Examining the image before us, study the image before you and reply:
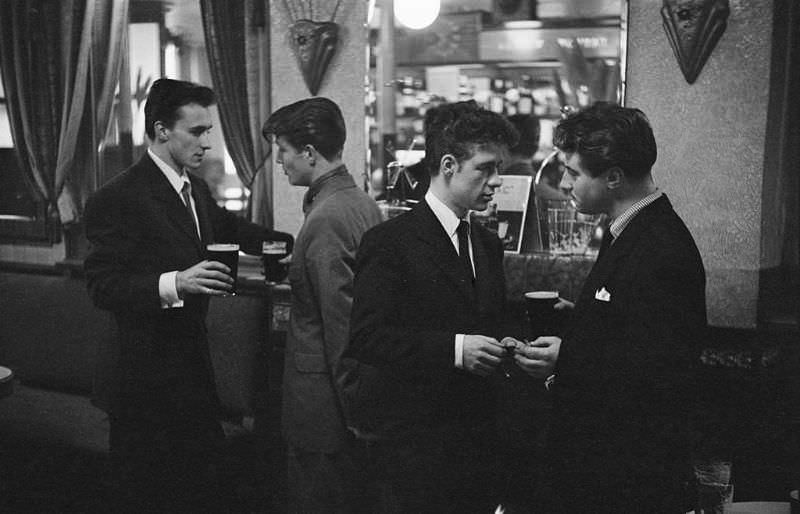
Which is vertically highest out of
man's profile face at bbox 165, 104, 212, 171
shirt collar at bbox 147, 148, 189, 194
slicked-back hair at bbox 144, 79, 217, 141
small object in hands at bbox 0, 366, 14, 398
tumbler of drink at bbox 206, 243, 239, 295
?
slicked-back hair at bbox 144, 79, 217, 141

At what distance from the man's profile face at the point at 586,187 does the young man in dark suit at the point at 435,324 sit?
0.88ft

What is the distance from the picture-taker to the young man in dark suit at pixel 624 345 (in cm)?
214

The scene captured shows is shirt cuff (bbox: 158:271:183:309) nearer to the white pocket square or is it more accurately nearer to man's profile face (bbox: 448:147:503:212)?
man's profile face (bbox: 448:147:503:212)

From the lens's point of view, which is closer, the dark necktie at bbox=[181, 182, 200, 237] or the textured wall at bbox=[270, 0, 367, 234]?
the dark necktie at bbox=[181, 182, 200, 237]

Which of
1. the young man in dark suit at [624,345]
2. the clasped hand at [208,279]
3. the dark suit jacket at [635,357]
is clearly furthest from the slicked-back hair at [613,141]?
the clasped hand at [208,279]

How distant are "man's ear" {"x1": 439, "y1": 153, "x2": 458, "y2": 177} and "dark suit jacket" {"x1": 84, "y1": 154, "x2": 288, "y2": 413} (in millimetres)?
1069

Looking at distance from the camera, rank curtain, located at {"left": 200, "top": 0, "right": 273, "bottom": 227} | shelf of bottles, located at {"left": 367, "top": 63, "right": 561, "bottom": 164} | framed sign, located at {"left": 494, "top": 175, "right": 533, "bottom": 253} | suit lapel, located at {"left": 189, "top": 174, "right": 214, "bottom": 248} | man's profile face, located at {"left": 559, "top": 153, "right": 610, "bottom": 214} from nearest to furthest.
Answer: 1. man's profile face, located at {"left": 559, "top": 153, "right": 610, "bottom": 214}
2. suit lapel, located at {"left": 189, "top": 174, "right": 214, "bottom": 248}
3. framed sign, located at {"left": 494, "top": 175, "right": 533, "bottom": 253}
4. curtain, located at {"left": 200, "top": 0, "right": 273, "bottom": 227}
5. shelf of bottles, located at {"left": 367, "top": 63, "right": 561, "bottom": 164}

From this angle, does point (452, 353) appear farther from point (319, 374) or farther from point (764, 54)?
point (764, 54)

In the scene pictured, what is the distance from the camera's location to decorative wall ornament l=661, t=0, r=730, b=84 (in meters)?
3.93

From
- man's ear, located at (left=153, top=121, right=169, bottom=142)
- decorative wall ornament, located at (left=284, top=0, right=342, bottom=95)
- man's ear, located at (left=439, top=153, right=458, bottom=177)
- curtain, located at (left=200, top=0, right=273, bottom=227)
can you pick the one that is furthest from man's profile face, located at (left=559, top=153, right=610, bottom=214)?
curtain, located at (left=200, top=0, right=273, bottom=227)

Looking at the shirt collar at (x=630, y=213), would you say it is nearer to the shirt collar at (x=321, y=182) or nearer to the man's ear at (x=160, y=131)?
the shirt collar at (x=321, y=182)

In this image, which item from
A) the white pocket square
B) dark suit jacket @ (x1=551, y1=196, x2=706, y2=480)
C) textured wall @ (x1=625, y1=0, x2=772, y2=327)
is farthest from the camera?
textured wall @ (x1=625, y1=0, x2=772, y2=327)

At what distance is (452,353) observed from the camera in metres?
2.45

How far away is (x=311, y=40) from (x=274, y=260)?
1722 mm
